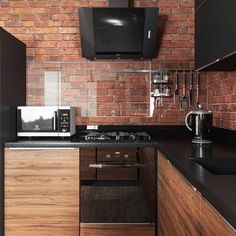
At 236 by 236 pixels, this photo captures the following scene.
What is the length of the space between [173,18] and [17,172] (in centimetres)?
207

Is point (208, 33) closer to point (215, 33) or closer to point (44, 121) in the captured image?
point (215, 33)

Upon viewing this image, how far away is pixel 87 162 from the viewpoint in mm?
2660

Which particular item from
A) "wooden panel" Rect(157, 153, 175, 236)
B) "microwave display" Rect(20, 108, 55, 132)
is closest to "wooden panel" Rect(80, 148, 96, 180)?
"microwave display" Rect(20, 108, 55, 132)

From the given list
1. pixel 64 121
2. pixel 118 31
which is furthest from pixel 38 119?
pixel 118 31

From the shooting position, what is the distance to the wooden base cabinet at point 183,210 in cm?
105

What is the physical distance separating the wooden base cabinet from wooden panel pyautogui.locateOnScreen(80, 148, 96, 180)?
52 centimetres

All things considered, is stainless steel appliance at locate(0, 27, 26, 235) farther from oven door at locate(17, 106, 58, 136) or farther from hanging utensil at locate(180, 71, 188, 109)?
hanging utensil at locate(180, 71, 188, 109)

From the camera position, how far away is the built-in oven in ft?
8.72

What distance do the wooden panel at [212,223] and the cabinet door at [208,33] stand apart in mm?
1153

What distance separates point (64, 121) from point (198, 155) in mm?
1341

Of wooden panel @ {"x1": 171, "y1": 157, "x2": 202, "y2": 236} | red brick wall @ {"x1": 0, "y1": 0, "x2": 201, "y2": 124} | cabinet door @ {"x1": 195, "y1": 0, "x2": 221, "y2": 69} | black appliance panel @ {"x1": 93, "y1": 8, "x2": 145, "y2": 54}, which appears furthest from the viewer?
red brick wall @ {"x1": 0, "y1": 0, "x2": 201, "y2": 124}

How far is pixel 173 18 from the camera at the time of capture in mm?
3404

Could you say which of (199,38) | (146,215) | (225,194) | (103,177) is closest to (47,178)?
(103,177)

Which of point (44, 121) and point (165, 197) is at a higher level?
point (44, 121)
